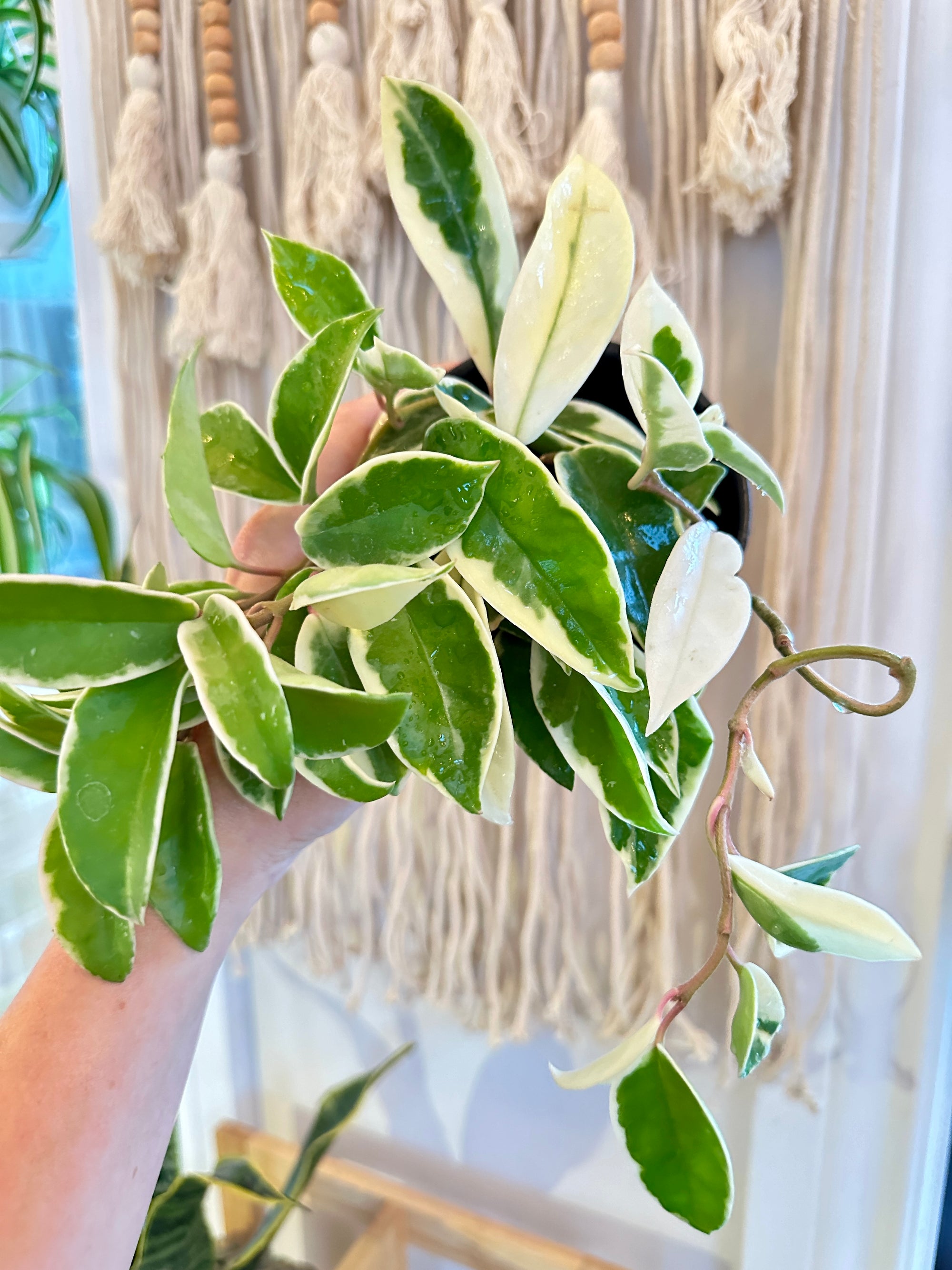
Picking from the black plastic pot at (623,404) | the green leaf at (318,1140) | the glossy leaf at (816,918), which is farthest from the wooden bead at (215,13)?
A: the green leaf at (318,1140)

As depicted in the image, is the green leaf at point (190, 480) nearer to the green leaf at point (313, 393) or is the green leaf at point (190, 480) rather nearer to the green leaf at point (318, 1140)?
the green leaf at point (313, 393)

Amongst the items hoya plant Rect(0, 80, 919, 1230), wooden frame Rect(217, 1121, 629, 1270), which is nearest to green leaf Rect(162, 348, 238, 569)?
hoya plant Rect(0, 80, 919, 1230)

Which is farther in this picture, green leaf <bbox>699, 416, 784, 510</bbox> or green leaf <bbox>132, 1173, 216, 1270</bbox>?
green leaf <bbox>132, 1173, 216, 1270</bbox>

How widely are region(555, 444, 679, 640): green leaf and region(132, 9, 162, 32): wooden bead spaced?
647 millimetres

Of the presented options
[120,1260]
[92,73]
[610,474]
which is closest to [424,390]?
[610,474]

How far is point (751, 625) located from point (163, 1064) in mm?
470

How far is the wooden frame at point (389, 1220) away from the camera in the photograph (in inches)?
32.4

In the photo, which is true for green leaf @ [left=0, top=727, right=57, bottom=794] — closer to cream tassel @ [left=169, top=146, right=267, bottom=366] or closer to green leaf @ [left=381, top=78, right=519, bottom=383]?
green leaf @ [left=381, top=78, right=519, bottom=383]

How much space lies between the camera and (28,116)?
0.85 meters

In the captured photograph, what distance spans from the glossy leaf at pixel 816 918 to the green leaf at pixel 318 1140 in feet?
2.00

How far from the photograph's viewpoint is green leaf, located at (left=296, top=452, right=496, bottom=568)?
0.81 ft

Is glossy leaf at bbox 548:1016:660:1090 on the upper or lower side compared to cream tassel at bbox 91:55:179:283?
lower

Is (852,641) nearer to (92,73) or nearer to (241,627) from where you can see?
(241,627)

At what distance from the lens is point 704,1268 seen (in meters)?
0.80
